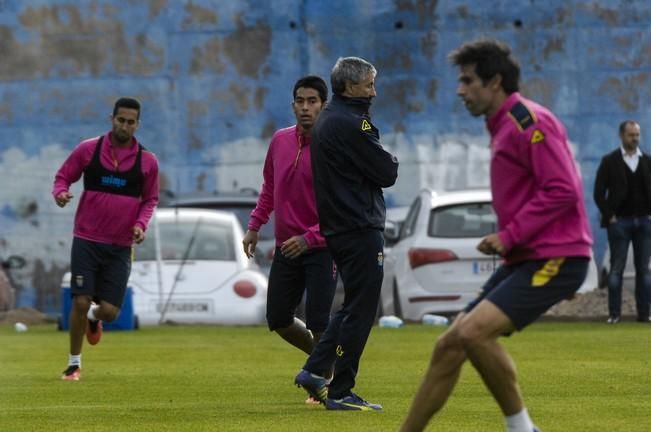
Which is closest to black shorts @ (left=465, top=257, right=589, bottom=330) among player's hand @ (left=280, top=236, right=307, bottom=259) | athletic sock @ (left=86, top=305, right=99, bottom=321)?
player's hand @ (left=280, top=236, right=307, bottom=259)

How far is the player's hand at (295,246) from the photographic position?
11766 millimetres

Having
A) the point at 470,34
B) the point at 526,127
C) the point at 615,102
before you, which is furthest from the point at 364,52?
the point at 526,127

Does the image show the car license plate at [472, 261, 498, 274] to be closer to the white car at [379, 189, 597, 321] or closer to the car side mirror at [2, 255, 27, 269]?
the white car at [379, 189, 597, 321]

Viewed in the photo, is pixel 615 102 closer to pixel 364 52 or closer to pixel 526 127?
pixel 364 52

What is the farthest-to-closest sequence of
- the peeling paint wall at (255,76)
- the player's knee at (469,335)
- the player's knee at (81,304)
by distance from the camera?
1. the peeling paint wall at (255,76)
2. the player's knee at (81,304)
3. the player's knee at (469,335)

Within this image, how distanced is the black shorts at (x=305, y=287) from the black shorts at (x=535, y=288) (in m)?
3.86

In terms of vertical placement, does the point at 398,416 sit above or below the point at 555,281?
below

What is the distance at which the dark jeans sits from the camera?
22.4 m

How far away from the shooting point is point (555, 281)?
809cm

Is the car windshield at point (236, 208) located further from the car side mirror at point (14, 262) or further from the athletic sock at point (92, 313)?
the athletic sock at point (92, 313)

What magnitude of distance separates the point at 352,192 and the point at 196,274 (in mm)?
13085

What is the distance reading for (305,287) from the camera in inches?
481

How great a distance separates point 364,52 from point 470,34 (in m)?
1.77

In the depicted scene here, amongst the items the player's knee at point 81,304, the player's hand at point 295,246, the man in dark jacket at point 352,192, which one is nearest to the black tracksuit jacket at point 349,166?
the man in dark jacket at point 352,192
